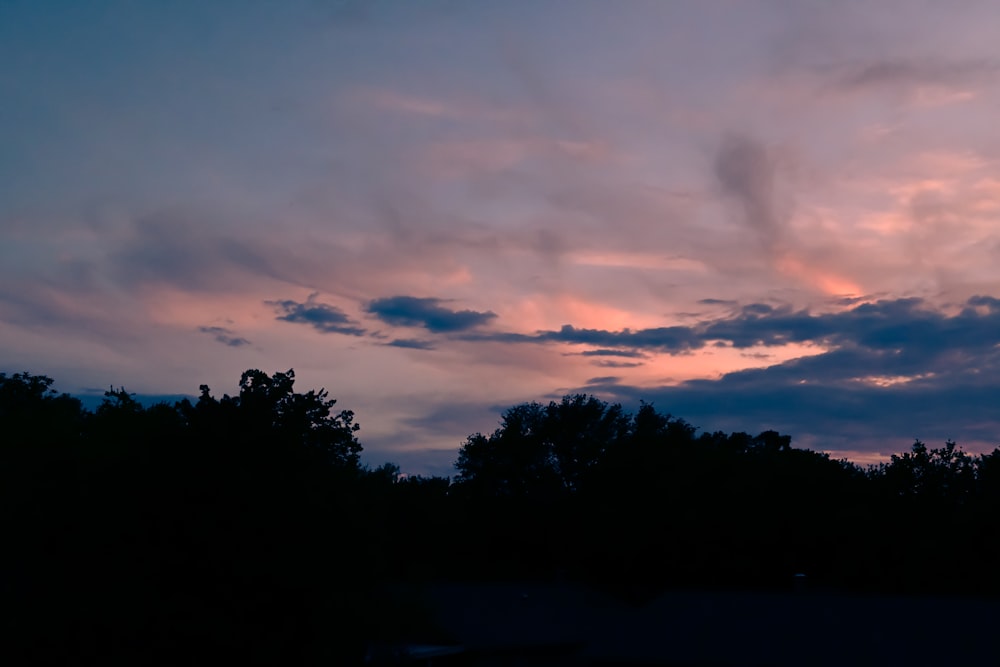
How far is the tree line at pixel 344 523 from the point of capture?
22.5 metres

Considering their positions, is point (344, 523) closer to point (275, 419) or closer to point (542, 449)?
point (275, 419)

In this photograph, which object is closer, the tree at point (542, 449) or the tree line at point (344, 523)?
the tree line at point (344, 523)

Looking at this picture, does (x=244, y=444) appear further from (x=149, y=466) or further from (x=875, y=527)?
(x=875, y=527)

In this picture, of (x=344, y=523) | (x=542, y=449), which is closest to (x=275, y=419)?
(x=344, y=523)

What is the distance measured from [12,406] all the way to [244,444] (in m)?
42.4

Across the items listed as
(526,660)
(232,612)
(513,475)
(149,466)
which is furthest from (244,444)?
(513,475)

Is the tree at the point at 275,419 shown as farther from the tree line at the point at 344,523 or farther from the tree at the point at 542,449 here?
the tree at the point at 542,449

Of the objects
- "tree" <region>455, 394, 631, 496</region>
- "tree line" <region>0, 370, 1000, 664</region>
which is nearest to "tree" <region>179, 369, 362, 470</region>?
"tree line" <region>0, 370, 1000, 664</region>

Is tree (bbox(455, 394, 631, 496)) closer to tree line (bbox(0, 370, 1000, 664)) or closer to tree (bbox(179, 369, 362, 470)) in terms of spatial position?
tree line (bbox(0, 370, 1000, 664))

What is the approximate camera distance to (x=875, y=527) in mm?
52688

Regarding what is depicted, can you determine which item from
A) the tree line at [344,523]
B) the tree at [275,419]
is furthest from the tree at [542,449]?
the tree at [275,419]

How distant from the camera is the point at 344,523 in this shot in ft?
78.1

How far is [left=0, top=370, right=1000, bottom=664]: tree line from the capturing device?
2247 cm

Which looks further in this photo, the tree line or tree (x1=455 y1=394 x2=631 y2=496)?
tree (x1=455 y1=394 x2=631 y2=496)
